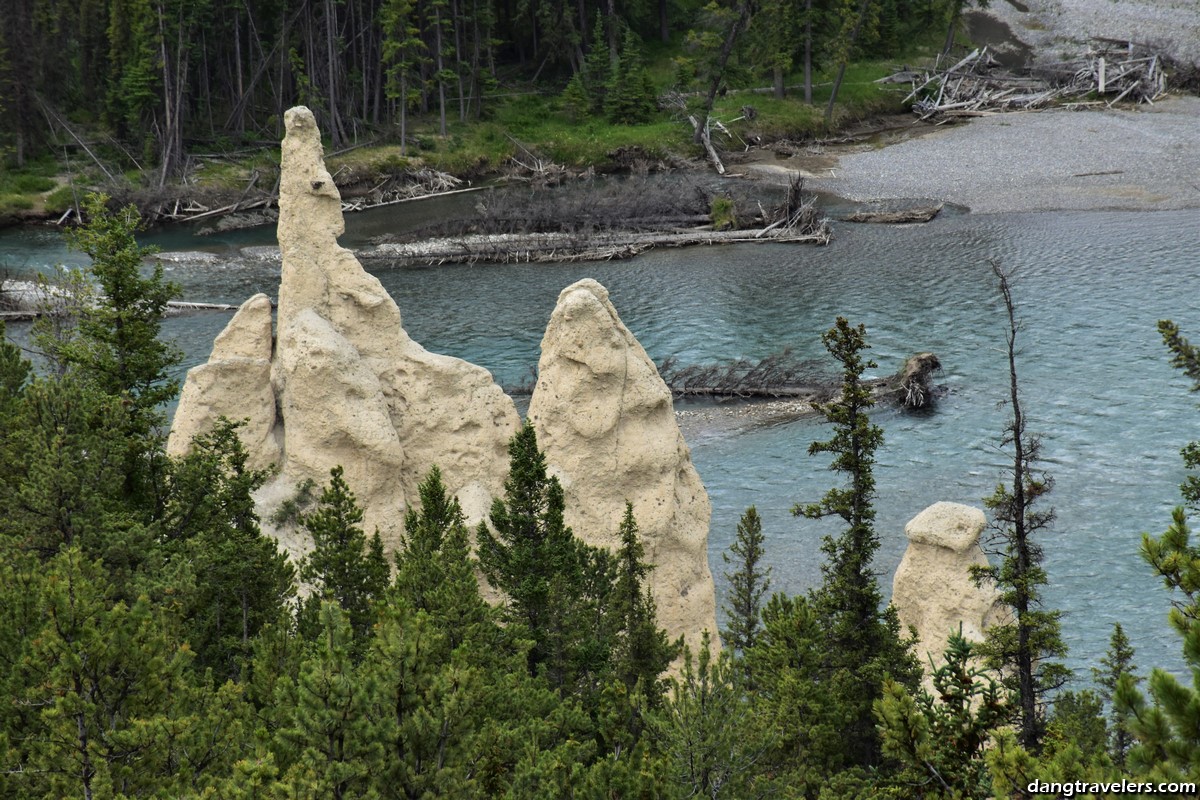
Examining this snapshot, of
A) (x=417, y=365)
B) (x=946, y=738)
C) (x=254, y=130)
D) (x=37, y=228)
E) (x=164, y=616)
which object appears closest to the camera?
(x=946, y=738)

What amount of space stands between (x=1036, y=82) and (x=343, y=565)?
9762 cm

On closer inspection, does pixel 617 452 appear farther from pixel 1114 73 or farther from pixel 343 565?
pixel 1114 73

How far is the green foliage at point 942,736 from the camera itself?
1380 centimetres

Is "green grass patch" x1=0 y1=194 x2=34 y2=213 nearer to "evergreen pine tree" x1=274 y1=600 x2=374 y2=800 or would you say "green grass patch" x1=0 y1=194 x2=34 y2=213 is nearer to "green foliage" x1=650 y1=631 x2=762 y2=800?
"green foliage" x1=650 y1=631 x2=762 y2=800

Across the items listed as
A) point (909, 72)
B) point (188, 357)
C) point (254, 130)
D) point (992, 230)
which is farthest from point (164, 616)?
point (909, 72)

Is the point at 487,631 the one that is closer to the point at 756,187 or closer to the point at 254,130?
the point at 756,187

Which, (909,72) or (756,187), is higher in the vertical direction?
(909,72)

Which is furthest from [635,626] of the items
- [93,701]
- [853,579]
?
[93,701]

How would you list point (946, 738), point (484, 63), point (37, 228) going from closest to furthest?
point (946, 738), point (37, 228), point (484, 63)

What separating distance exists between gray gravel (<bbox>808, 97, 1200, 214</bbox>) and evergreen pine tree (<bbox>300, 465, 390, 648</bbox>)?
6379cm

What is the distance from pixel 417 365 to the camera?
26.5m

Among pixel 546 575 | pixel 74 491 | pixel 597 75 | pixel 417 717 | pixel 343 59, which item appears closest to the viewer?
pixel 417 717

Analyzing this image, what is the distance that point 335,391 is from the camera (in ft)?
82.1

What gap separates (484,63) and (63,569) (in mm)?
105414
